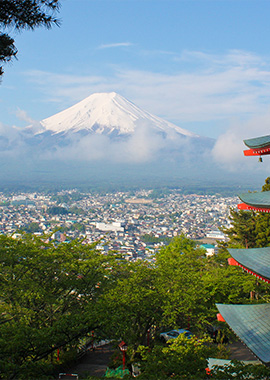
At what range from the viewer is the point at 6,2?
5727 mm

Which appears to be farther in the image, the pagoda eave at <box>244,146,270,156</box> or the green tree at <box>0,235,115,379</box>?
the pagoda eave at <box>244,146,270,156</box>

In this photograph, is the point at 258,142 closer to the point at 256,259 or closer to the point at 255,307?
the point at 256,259

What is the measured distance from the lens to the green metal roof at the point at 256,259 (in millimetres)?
7441

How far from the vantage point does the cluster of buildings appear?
44.2 m

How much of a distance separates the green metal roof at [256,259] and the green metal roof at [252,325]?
41.3 inches

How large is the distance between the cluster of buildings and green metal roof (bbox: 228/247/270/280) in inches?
873

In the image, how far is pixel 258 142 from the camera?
8.29 meters

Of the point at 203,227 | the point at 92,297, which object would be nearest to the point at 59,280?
the point at 92,297

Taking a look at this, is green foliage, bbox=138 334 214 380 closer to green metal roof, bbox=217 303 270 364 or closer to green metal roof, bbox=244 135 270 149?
green metal roof, bbox=217 303 270 364

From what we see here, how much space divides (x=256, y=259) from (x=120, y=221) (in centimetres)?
5296

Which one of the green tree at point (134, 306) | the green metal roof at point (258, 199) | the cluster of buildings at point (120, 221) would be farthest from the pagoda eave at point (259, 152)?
the cluster of buildings at point (120, 221)

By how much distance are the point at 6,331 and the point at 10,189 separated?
11894cm

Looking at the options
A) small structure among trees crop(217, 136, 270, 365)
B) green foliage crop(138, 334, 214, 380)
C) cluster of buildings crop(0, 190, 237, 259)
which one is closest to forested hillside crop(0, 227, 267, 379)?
green foliage crop(138, 334, 214, 380)

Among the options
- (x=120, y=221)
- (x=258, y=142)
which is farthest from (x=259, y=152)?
(x=120, y=221)
